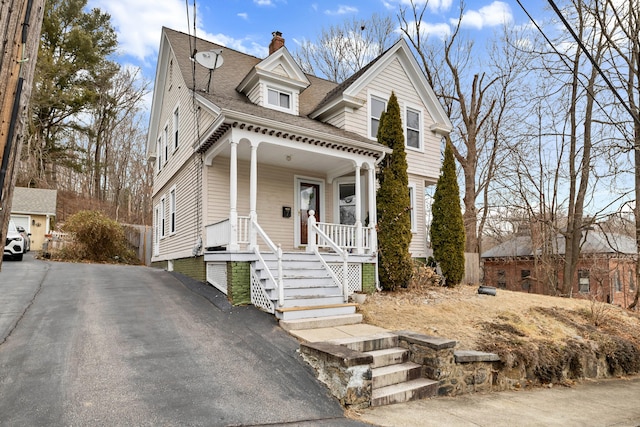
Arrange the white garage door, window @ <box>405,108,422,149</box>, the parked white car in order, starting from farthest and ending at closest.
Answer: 1. the white garage door
2. the parked white car
3. window @ <box>405,108,422,149</box>

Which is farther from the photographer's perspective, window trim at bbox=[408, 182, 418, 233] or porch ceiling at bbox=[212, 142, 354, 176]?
window trim at bbox=[408, 182, 418, 233]

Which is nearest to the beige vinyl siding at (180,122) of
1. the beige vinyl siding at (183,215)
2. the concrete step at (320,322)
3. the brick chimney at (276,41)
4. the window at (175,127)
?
the window at (175,127)

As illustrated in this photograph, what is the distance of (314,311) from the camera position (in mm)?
6934

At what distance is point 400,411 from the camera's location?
14.8 feet

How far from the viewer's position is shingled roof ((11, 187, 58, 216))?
21.8m

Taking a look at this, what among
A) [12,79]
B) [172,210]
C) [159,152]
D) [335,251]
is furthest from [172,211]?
[12,79]

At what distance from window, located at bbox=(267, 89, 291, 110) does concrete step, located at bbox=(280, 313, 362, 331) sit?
7.30m

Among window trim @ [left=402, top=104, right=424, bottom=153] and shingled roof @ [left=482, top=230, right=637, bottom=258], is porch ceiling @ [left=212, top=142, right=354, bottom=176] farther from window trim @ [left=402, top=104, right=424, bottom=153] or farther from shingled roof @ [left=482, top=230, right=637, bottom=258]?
shingled roof @ [left=482, top=230, right=637, bottom=258]

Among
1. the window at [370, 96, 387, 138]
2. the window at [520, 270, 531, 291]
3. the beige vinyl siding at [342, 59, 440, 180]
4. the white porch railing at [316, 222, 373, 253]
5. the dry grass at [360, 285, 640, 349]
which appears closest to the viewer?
the dry grass at [360, 285, 640, 349]

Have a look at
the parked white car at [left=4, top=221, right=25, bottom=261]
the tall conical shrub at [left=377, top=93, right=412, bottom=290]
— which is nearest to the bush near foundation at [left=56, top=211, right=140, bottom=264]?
the parked white car at [left=4, top=221, right=25, bottom=261]

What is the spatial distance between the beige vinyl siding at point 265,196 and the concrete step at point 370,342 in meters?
5.55

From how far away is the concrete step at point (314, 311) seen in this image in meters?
6.65

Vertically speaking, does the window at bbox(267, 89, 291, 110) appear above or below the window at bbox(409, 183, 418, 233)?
above

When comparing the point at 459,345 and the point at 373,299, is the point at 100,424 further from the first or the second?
the point at 373,299
